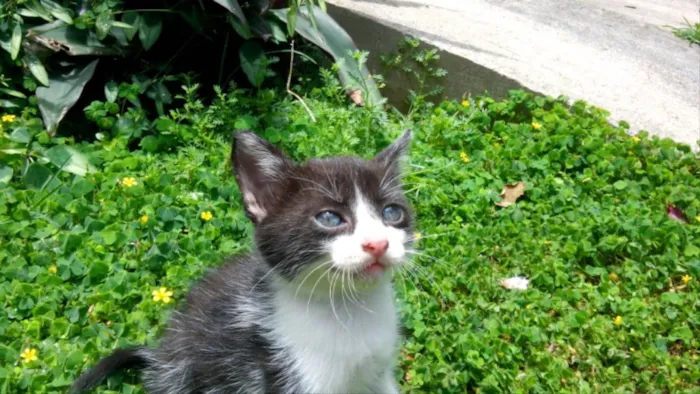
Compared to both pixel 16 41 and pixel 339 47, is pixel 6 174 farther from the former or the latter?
pixel 339 47

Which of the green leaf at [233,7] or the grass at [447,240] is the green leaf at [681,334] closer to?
the grass at [447,240]

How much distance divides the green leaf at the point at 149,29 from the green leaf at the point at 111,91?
33cm

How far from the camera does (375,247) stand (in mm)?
2467

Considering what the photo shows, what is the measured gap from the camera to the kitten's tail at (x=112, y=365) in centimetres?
291

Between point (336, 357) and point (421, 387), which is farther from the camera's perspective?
point (421, 387)

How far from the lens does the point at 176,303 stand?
3305 mm

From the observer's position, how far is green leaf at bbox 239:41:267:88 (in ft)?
16.1

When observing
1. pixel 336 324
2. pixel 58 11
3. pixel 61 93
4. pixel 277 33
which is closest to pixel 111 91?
pixel 61 93

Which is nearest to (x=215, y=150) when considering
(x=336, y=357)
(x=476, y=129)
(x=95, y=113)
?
(x=95, y=113)

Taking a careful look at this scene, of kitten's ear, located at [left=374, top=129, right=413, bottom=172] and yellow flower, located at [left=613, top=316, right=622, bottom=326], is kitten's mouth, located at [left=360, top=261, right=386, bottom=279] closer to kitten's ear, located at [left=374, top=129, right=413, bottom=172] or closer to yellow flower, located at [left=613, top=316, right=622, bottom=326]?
kitten's ear, located at [left=374, top=129, right=413, bottom=172]

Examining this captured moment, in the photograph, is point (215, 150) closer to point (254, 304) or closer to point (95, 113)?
point (95, 113)

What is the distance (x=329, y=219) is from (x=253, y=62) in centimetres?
258

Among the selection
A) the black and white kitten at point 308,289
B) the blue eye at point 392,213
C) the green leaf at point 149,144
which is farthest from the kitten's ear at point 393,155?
the green leaf at point 149,144

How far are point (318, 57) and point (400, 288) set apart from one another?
2470mm
